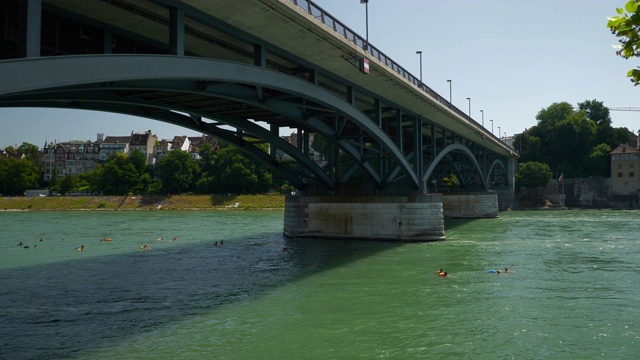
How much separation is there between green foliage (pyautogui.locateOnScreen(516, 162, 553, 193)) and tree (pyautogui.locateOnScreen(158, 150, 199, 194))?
60527mm

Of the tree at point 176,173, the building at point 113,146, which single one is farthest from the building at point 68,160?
the tree at point 176,173

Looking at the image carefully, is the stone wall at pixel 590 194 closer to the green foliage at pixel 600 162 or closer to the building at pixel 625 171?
the building at pixel 625 171

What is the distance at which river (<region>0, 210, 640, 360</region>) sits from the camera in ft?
34.7

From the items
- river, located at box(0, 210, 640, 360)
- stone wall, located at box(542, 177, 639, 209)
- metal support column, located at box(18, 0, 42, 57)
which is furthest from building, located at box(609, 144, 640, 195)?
metal support column, located at box(18, 0, 42, 57)

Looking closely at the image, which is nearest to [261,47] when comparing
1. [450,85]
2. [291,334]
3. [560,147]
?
[291,334]

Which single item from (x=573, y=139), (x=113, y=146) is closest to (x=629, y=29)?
(x=573, y=139)

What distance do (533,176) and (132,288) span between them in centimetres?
7623

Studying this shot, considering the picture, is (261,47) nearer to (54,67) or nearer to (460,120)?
(54,67)

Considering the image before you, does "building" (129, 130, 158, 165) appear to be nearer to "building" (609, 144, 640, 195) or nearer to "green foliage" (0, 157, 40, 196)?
"green foliage" (0, 157, 40, 196)

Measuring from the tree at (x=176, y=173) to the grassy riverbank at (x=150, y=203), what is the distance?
7248 millimetres

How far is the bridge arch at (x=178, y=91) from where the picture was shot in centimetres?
934

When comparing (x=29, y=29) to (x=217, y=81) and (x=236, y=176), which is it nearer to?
(x=217, y=81)

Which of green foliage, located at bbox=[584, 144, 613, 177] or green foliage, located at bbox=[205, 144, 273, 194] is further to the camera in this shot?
green foliage, located at bbox=[205, 144, 273, 194]

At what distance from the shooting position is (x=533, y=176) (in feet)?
266
